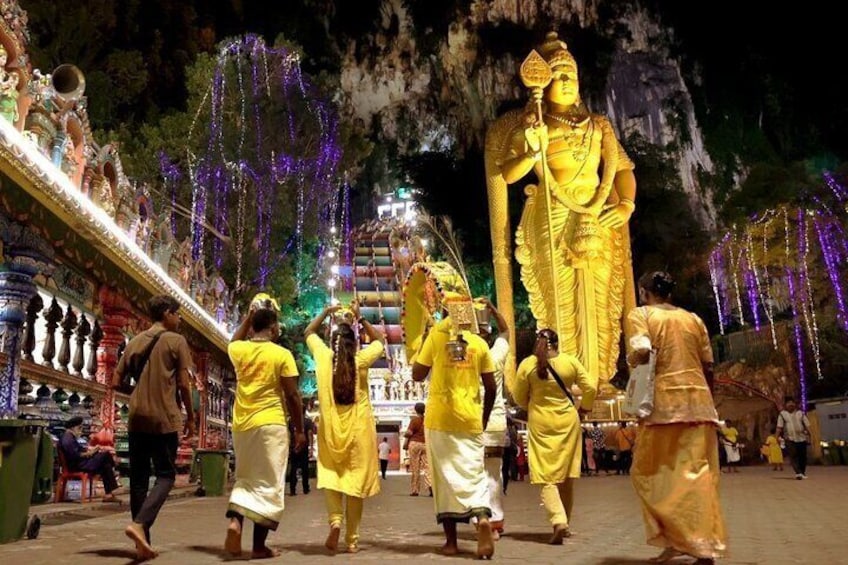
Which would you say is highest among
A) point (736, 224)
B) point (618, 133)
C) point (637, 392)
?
point (618, 133)

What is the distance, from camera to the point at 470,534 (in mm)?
5719

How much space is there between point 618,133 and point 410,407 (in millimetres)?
14168

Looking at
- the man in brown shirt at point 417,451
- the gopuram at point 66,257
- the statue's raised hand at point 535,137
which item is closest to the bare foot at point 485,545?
the gopuram at point 66,257

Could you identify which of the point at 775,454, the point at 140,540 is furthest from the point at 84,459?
the point at 775,454

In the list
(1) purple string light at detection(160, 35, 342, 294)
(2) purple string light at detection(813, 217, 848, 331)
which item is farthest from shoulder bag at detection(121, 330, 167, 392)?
(2) purple string light at detection(813, 217, 848, 331)

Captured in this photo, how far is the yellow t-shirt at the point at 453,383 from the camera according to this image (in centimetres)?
477

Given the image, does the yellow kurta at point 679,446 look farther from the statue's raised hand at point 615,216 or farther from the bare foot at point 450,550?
the statue's raised hand at point 615,216

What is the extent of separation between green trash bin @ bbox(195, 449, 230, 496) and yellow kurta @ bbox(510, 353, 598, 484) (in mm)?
7103

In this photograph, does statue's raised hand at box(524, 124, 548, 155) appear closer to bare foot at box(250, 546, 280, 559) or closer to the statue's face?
the statue's face

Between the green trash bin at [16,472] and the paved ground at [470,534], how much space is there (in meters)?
0.16

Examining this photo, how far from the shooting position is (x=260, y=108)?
22250mm

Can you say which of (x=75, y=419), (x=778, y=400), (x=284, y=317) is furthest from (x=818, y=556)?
(x=284, y=317)

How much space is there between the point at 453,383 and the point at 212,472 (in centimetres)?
755

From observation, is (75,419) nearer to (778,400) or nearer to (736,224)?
(778,400)
